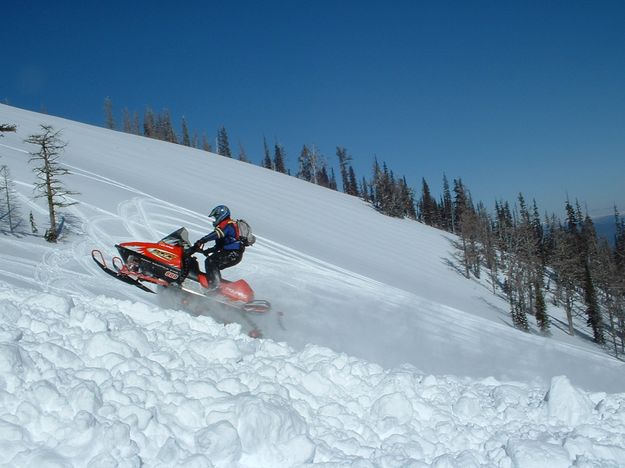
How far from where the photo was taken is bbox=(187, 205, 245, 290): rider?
8.25 m

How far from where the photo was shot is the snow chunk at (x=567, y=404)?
4426mm

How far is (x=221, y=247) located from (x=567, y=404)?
5997 millimetres

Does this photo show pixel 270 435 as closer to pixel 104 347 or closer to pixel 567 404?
pixel 104 347

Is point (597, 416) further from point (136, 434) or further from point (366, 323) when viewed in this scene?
point (366, 323)

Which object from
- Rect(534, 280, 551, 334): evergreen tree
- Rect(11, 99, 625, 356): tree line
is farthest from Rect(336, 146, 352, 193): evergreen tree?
Rect(534, 280, 551, 334): evergreen tree

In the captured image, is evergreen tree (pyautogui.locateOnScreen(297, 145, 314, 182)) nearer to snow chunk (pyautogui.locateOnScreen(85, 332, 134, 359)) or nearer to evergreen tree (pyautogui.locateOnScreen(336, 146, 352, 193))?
evergreen tree (pyautogui.locateOnScreen(336, 146, 352, 193))

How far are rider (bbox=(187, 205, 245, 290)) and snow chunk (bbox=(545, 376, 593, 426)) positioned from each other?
5.53 metres

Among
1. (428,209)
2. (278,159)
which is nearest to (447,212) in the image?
(428,209)

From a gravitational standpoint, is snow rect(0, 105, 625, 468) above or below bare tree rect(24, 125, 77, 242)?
below

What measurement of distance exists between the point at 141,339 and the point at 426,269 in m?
26.0

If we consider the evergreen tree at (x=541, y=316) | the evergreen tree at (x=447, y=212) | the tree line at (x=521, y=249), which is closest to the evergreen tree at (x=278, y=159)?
the tree line at (x=521, y=249)

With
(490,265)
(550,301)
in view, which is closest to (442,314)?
(490,265)

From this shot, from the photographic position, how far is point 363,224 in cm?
3525

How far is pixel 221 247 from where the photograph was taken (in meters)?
8.45
